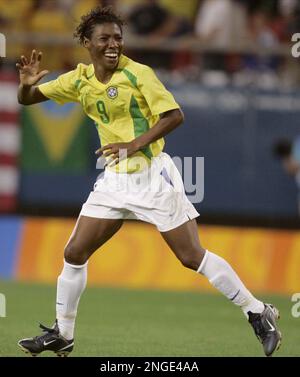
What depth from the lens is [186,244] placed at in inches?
349

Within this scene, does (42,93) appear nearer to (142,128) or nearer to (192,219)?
(142,128)

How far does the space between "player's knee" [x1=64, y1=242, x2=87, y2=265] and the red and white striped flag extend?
23.7 ft

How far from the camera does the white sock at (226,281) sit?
894 centimetres

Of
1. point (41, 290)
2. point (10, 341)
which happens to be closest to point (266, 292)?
point (41, 290)

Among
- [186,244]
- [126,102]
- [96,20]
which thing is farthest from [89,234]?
[96,20]

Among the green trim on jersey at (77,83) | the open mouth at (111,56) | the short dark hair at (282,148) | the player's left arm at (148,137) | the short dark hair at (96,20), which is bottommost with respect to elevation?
the short dark hair at (282,148)

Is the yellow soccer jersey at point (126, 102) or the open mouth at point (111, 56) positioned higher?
the open mouth at point (111, 56)

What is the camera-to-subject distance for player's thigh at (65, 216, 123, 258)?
8.87 m

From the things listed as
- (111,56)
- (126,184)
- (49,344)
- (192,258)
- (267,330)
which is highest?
(111,56)

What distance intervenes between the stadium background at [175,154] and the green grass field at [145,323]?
0.75m

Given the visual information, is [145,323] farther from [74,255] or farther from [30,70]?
[30,70]

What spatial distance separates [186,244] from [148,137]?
0.86 meters

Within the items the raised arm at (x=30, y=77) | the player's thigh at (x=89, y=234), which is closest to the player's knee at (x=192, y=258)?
the player's thigh at (x=89, y=234)

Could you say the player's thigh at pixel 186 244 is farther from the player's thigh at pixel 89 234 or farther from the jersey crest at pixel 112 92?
the jersey crest at pixel 112 92
